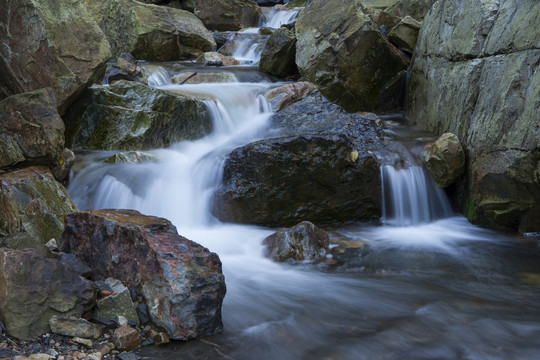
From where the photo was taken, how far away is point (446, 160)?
6.29 m

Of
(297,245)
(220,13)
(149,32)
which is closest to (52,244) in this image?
(297,245)

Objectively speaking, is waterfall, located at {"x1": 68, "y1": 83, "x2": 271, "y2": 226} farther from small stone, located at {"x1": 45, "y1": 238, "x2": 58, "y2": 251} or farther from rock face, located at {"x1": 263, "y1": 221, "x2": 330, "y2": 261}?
small stone, located at {"x1": 45, "y1": 238, "x2": 58, "y2": 251}

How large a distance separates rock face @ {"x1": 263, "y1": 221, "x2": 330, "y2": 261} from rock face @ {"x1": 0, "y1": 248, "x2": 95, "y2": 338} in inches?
88.8

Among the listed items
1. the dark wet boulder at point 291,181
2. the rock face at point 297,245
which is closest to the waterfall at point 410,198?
the dark wet boulder at point 291,181

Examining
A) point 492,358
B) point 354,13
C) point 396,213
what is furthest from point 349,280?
point 354,13

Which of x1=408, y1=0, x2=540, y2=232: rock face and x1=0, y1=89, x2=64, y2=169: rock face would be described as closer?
x1=0, y1=89, x2=64, y2=169: rock face

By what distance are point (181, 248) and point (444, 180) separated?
4295 millimetres

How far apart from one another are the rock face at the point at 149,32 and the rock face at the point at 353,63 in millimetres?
4227

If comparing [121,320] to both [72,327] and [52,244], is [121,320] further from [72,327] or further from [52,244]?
[52,244]

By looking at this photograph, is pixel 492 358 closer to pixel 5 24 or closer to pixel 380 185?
pixel 380 185

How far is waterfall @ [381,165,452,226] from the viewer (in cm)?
637

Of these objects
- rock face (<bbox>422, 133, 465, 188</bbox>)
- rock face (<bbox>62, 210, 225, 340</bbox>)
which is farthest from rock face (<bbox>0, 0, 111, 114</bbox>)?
rock face (<bbox>422, 133, 465, 188</bbox>)

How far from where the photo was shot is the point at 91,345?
2.80 metres

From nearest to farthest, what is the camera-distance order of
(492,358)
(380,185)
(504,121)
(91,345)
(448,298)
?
(91,345), (492,358), (448,298), (504,121), (380,185)
